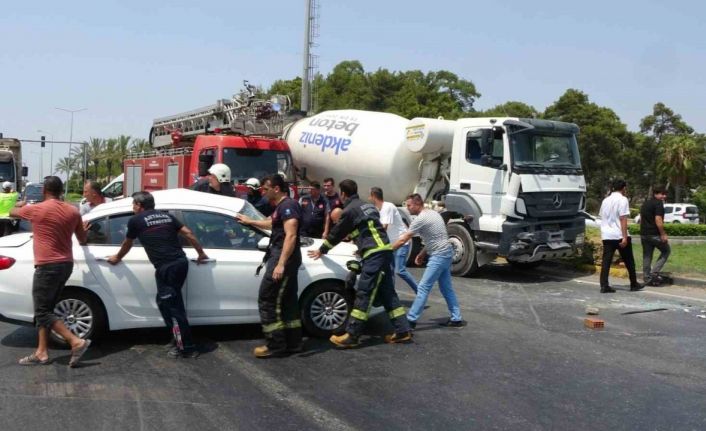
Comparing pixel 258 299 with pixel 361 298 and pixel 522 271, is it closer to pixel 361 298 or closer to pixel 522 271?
pixel 361 298

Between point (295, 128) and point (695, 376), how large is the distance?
1089cm

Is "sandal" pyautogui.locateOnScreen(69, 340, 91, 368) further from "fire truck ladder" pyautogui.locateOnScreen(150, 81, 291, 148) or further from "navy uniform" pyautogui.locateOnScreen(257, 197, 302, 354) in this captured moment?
"fire truck ladder" pyautogui.locateOnScreen(150, 81, 291, 148)

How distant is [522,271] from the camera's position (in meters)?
12.6

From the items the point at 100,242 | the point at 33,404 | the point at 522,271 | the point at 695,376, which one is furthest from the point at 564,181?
the point at 33,404

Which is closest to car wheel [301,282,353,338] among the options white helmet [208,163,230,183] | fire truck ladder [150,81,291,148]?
white helmet [208,163,230,183]

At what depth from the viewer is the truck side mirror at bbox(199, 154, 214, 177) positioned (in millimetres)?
13828

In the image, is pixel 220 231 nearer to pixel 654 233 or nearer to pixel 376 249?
pixel 376 249

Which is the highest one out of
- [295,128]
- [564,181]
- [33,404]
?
[295,128]

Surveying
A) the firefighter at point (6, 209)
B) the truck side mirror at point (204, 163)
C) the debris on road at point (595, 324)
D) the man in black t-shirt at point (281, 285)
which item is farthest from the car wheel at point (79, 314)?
the truck side mirror at point (204, 163)

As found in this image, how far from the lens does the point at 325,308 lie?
679cm

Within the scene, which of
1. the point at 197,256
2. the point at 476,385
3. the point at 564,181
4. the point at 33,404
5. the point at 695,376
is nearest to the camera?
the point at 33,404

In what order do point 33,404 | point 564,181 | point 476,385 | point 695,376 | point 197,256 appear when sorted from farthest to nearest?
point 564,181 < point 197,256 < point 695,376 < point 476,385 < point 33,404

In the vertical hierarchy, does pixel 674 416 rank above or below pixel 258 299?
below

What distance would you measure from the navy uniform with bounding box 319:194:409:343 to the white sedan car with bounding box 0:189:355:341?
323 mm
